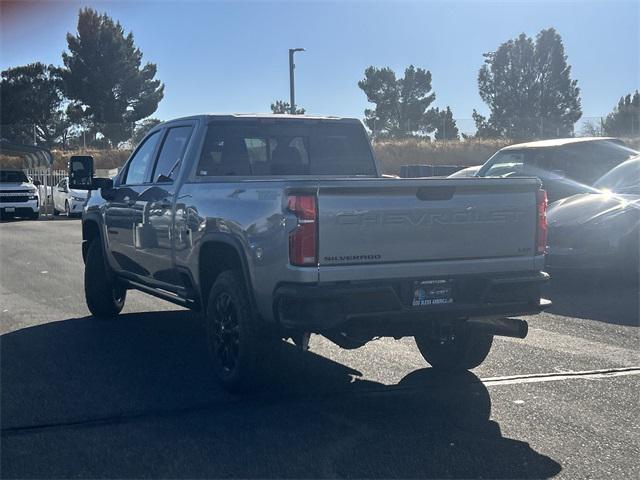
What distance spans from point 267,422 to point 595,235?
6.68 meters

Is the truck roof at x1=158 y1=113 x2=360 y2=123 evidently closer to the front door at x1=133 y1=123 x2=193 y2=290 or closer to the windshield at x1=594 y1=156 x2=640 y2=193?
the front door at x1=133 y1=123 x2=193 y2=290

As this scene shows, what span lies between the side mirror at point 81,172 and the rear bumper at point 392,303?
417 centimetres

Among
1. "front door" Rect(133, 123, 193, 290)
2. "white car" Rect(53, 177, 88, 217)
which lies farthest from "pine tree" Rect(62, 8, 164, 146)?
"front door" Rect(133, 123, 193, 290)

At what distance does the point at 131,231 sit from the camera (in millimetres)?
8336

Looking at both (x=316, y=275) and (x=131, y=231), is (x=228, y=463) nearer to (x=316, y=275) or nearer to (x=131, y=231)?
(x=316, y=275)

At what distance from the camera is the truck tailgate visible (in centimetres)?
548

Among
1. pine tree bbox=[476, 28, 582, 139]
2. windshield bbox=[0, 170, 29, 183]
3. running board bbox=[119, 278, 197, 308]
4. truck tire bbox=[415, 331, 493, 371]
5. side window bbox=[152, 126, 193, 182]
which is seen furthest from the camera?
pine tree bbox=[476, 28, 582, 139]

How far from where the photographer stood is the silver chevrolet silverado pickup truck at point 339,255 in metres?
5.48

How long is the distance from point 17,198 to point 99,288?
20494mm

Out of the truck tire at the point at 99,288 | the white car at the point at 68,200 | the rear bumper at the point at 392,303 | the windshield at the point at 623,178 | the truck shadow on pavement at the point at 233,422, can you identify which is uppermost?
the windshield at the point at 623,178

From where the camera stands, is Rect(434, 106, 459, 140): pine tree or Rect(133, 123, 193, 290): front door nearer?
Rect(133, 123, 193, 290): front door

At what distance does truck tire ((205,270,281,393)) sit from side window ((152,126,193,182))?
1.64m

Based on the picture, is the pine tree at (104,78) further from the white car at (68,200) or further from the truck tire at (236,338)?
the truck tire at (236,338)

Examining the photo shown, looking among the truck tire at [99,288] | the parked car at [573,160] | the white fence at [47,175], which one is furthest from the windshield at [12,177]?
the truck tire at [99,288]
